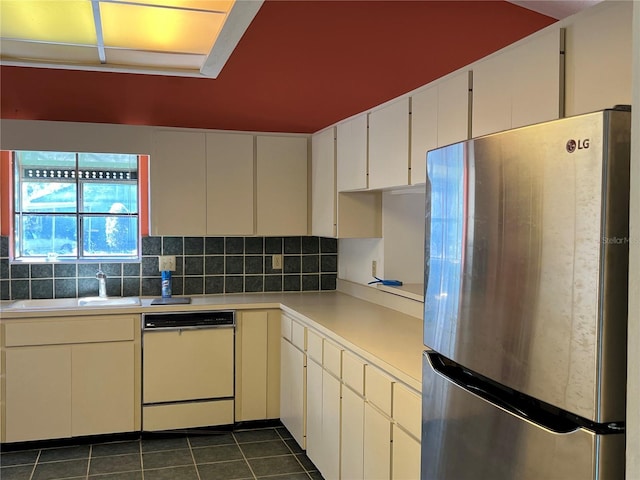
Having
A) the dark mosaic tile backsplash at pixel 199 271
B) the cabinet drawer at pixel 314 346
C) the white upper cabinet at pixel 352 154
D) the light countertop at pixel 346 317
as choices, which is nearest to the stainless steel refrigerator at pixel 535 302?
the light countertop at pixel 346 317

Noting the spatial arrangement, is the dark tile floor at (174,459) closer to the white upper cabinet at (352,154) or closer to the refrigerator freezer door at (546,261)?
the white upper cabinet at (352,154)

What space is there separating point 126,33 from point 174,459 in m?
2.39

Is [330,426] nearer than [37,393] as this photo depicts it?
Yes

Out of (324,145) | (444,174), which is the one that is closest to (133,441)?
(324,145)

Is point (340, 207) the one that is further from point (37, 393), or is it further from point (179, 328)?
point (37, 393)

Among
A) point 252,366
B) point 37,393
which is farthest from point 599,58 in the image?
point 37,393

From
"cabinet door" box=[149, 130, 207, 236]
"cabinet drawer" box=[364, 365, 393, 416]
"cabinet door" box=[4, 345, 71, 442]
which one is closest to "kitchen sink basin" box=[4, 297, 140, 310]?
"cabinet door" box=[4, 345, 71, 442]

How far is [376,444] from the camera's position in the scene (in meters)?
2.47

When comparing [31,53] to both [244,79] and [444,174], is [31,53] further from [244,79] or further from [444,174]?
[444,174]

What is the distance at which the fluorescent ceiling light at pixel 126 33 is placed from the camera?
2.30 meters

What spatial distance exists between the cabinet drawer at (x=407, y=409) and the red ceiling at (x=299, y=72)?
2.54 metres

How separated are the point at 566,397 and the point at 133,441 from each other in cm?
336

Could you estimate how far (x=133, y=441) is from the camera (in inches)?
153

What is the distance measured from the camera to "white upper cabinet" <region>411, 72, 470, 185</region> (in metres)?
2.36
